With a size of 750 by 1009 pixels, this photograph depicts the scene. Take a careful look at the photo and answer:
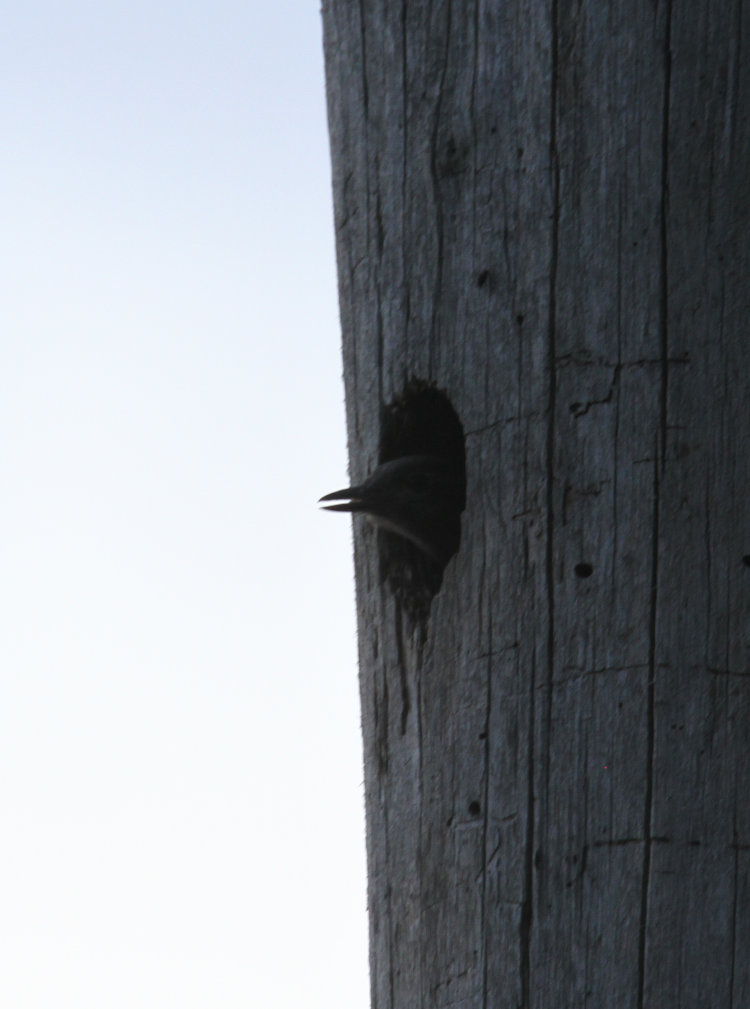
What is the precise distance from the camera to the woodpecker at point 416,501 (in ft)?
8.07

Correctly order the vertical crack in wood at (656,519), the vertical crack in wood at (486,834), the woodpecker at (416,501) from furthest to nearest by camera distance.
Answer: the woodpecker at (416,501) → the vertical crack in wood at (486,834) → the vertical crack in wood at (656,519)

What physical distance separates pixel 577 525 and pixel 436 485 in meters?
0.38

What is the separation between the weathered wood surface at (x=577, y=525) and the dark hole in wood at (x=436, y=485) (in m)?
0.05

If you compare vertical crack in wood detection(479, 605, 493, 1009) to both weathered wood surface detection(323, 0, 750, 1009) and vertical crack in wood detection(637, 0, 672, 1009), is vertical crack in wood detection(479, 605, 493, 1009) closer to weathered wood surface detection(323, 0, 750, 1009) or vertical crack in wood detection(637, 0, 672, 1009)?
weathered wood surface detection(323, 0, 750, 1009)

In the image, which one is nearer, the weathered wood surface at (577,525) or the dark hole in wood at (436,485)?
the weathered wood surface at (577,525)

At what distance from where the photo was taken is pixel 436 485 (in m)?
2.53

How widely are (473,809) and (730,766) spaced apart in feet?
1.38

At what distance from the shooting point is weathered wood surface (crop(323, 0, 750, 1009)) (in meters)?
2.07

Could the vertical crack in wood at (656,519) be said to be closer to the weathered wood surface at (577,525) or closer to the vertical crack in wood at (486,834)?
the weathered wood surface at (577,525)

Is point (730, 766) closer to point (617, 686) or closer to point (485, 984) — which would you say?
point (617, 686)

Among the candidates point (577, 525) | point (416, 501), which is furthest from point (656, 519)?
point (416, 501)

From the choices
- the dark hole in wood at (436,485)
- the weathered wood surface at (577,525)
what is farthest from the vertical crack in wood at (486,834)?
the dark hole in wood at (436,485)

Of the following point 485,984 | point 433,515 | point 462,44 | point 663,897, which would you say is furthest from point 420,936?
point 462,44

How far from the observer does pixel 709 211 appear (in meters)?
2.19
